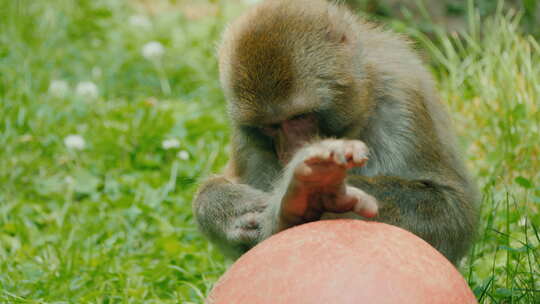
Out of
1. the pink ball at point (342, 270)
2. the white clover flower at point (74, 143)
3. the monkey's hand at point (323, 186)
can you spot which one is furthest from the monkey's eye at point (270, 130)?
the white clover flower at point (74, 143)

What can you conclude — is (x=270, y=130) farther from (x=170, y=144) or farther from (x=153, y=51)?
(x=153, y=51)

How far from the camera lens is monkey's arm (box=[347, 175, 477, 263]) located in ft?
13.5

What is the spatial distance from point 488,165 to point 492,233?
3.69 ft

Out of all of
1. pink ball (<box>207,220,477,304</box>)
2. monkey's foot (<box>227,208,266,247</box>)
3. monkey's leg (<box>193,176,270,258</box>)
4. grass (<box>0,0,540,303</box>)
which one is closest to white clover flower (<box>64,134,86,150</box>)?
grass (<box>0,0,540,303</box>)

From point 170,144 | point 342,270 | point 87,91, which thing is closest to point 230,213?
point 342,270

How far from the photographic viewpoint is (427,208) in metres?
4.21

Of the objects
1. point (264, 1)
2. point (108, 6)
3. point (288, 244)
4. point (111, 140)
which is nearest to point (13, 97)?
point (111, 140)

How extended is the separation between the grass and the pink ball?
37.4 inches

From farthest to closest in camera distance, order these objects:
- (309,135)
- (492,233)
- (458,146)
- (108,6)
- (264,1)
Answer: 1. (108,6)
2. (492,233)
3. (458,146)
4. (264,1)
5. (309,135)

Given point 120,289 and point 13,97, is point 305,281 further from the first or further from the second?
point 13,97

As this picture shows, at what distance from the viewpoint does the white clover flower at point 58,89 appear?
784cm

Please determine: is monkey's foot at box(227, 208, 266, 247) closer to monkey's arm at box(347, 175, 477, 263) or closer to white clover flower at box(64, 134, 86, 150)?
monkey's arm at box(347, 175, 477, 263)

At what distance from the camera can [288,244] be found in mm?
3270

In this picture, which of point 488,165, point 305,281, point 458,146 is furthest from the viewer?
point 488,165
